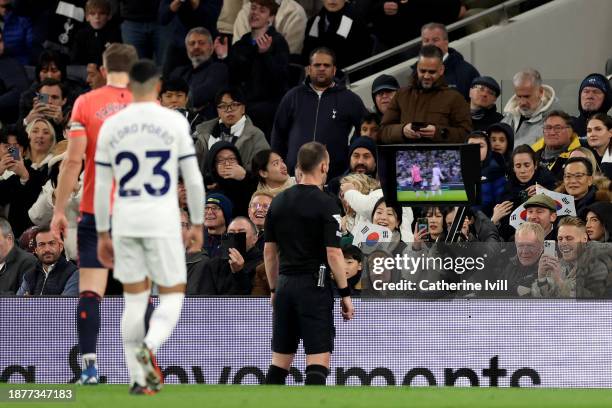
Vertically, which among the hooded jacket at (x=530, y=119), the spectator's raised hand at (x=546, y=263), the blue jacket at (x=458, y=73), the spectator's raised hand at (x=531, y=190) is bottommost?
the spectator's raised hand at (x=546, y=263)

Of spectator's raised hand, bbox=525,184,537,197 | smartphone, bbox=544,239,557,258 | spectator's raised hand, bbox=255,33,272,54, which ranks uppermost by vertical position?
spectator's raised hand, bbox=255,33,272,54

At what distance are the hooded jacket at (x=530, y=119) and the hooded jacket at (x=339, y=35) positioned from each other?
104 inches

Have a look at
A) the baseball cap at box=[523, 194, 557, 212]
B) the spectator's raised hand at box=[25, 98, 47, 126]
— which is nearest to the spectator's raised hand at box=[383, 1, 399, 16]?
the spectator's raised hand at box=[25, 98, 47, 126]

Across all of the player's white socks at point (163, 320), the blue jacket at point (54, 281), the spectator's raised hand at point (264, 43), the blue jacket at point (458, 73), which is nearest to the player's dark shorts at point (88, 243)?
the player's white socks at point (163, 320)

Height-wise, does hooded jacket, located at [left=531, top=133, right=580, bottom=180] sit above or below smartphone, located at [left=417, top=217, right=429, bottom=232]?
above

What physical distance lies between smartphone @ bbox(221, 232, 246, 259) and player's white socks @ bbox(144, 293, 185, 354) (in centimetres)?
355

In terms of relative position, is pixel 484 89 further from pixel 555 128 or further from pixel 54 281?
pixel 54 281

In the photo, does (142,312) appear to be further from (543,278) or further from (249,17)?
(249,17)

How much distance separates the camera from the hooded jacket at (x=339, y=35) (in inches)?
661

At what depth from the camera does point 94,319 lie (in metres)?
9.62

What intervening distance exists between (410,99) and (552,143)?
1.37 metres

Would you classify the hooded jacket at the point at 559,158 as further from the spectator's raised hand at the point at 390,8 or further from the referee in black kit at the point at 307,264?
the referee in black kit at the point at 307,264

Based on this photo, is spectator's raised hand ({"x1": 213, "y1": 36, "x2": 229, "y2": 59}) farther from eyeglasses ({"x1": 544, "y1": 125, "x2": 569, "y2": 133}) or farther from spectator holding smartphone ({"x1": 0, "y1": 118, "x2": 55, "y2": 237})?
eyeglasses ({"x1": 544, "y1": 125, "x2": 569, "y2": 133})

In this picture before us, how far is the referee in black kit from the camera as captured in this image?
10539 millimetres
